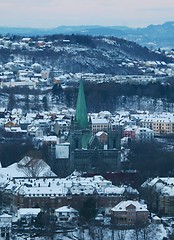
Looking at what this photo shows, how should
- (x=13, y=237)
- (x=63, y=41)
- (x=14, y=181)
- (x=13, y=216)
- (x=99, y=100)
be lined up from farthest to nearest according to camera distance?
(x=63, y=41)
(x=99, y=100)
(x=14, y=181)
(x=13, y=216)
(x=13, y=237)

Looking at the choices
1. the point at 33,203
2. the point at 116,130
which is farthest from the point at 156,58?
the point at 33,203

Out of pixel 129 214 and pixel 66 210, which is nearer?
pixel 129 214

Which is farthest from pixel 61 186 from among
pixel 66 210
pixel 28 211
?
pixel 28 211

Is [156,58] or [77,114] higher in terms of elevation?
[77,114]

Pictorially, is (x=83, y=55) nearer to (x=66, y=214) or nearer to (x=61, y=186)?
(x=61, y=186)

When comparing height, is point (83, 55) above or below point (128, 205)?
below

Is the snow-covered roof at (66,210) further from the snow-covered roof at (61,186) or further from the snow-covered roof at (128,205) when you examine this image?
the snow-covered roof at (61,186)

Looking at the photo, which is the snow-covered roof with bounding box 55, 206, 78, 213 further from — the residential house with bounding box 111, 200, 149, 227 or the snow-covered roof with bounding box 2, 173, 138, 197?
the snow-covered roof with bounding box 2, 173, 138, 197

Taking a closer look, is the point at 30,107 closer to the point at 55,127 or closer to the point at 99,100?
the point at 99,100

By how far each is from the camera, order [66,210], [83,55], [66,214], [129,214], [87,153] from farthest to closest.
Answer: [83,55], [87,153], [66,210], [66,214], [129,214]
